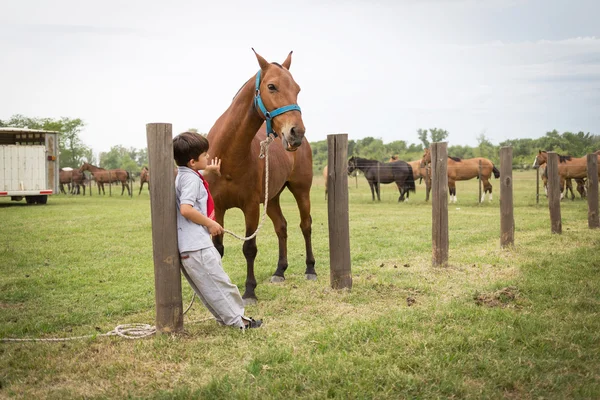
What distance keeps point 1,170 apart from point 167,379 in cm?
2053

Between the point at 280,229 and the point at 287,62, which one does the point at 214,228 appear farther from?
the point at 280,229

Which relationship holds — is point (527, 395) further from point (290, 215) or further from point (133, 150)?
point (133, 150)

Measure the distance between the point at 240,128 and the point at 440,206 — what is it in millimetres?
3402

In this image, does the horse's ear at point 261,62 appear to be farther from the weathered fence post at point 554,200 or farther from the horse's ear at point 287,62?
the weathered fence post at point 554,200

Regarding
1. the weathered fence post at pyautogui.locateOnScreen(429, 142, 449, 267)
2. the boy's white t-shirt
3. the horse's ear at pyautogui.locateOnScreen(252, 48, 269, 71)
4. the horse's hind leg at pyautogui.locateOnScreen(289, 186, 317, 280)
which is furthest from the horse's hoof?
the weathered fence post at pyautogui.locateOnScreen(429, 142, 449, 267)

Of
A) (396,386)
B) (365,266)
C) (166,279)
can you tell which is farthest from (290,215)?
(396,386)

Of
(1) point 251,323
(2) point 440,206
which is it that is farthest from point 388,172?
(1) point 251,323

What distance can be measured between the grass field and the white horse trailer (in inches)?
551

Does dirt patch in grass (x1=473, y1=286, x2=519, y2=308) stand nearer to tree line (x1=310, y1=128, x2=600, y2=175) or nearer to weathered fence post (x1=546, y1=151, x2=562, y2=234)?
weathered fence post (x1=546, y1=151, x2=562, y2=234)

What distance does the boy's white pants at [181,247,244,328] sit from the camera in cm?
410

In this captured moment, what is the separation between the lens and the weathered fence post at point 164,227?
396cm

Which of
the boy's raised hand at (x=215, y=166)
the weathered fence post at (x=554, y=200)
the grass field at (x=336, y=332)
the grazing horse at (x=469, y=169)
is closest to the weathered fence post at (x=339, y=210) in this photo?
the grass field at (x=336, y=332)

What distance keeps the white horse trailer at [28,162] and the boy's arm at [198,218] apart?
63.6 ft

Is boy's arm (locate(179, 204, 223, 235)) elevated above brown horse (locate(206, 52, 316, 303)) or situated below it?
below
